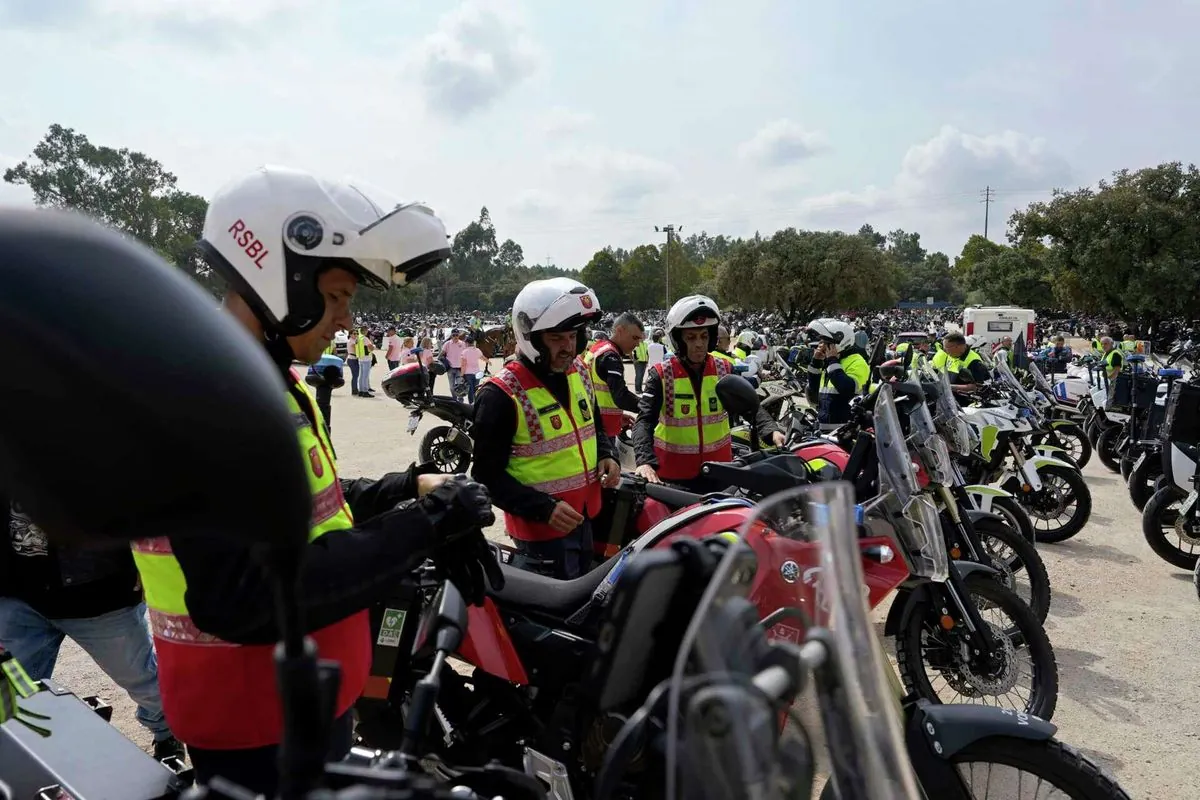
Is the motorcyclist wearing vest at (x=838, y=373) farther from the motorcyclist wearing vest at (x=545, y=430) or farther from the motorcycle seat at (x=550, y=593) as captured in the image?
the motorcycle seat at (x=550, y=593)

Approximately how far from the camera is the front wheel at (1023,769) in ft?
6.52

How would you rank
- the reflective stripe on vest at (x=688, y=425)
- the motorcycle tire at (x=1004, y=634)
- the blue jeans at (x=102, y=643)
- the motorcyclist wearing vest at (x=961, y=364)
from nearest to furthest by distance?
the blue jeans at (x=102, y=643)
the motorcycle tire at (x=1004, y=634)
the reflective stripe on vest at (x=688, y=425)
the motorcyclist wearing vest at (x=961, y=364)

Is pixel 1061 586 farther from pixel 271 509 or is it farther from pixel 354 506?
pixel 271 509

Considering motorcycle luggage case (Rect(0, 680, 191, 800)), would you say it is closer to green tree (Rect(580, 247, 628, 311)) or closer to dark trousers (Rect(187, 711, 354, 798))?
dark trousers (Rect(187, 711, 354, 798))

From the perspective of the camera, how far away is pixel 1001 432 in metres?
6.50

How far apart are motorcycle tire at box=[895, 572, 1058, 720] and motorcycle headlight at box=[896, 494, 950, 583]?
23 centimetres

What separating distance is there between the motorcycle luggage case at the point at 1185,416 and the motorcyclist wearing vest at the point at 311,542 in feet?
18.7

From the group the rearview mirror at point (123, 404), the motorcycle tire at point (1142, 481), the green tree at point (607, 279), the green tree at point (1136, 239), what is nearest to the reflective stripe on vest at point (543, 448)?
the rearview mirror at point (123, 404)

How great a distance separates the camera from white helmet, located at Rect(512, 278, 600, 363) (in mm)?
3682

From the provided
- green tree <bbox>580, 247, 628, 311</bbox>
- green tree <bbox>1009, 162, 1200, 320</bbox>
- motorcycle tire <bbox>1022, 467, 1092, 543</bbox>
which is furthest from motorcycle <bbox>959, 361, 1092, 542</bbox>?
green tree <bbox>580, 247, 628, 311</bbox>

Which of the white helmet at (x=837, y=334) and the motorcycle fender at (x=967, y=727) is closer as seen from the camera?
the motorcycle fender at (x=967, y=727)

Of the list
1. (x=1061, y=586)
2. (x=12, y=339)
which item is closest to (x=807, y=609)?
(x=12, y=339)

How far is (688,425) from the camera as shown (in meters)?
4.90

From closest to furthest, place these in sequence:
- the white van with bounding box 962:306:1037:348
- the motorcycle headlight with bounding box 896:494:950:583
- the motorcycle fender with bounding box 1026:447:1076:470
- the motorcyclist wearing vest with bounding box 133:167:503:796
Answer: the motorcyclist wearing vest with bounding box 133:167:503:796 → the motorcycle headlight with bounding box 896:494:950:583 → the motorcycle fender with bounding box 1026:447:1076:470 → the white van with bounding box 962:306:1037:348
